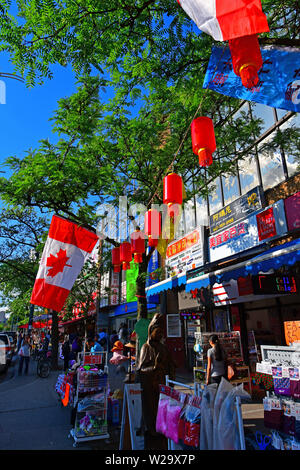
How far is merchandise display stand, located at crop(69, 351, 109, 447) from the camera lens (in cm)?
574

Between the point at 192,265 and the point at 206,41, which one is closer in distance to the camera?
the point at 206,41

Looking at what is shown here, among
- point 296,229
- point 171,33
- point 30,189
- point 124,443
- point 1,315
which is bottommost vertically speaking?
point 124,443

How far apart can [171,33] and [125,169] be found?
16.8 ft

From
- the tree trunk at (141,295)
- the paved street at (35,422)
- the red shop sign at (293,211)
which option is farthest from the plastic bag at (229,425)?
the red shop sign at (293,211)

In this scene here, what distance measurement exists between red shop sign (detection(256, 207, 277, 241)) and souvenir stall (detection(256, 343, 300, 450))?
6.03 m

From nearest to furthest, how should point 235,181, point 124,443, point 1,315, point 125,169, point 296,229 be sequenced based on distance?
point 124,443
point 296,229
point 125,169
point 235,181
point 1,315

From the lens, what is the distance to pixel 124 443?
15.6 ft

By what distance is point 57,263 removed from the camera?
7777 millimetres

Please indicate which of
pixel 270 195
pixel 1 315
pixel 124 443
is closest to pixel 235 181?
pixel 270 195

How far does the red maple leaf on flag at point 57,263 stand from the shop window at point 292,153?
8168 mm

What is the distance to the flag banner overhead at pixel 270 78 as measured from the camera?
390 centimetres

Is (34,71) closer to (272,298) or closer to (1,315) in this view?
(272,298)

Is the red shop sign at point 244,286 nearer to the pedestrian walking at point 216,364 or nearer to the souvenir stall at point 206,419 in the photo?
the pedestrian walking at point 216,364

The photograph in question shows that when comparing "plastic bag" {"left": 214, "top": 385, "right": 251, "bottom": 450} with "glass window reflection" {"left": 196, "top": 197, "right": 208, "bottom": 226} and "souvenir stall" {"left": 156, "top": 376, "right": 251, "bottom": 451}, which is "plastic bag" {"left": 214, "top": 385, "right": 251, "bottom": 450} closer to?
"souvenir stall" {"left": 156, "top": 376, "right": 251, "bottom": 451}
